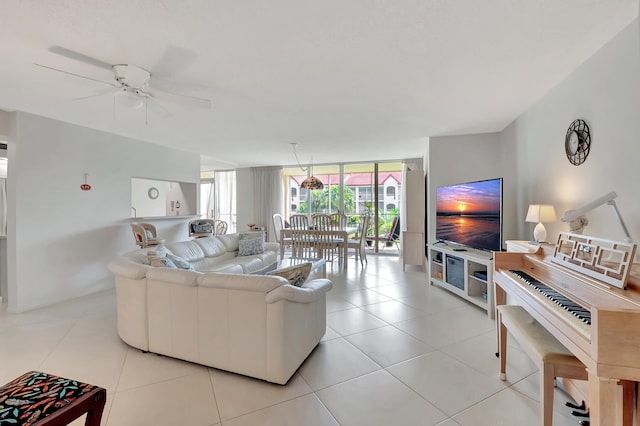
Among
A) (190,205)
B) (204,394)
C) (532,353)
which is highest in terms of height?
(190,205)

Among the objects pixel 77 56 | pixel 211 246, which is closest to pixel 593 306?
pixel 77 56

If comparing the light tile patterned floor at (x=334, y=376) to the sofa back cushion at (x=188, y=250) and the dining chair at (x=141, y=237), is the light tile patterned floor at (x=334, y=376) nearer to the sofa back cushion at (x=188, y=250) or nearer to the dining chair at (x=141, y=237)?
the sofa back cushion at (x=188, y=250)

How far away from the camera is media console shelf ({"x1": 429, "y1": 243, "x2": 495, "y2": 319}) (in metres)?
3.07

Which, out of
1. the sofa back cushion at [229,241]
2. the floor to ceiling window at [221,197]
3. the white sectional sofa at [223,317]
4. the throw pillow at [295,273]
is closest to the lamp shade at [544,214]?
the white sectional sofa at [223,317]

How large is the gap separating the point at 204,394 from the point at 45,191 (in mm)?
3427

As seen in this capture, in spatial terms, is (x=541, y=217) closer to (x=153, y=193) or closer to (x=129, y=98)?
(x=129, y=98)

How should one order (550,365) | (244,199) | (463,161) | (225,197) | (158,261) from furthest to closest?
(225,197), (244,199), (463,161), (158,261), (550,365)

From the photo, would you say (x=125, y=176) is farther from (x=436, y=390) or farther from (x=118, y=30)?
(x=436, y=390)

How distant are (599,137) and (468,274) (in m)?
1.87

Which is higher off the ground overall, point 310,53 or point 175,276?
point 310,53

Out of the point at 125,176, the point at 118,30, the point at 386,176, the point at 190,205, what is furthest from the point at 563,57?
the point at 190,205

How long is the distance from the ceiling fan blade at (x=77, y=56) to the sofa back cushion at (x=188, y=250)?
2.26 m

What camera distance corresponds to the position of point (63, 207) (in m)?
3.64

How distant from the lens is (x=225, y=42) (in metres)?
1.89
